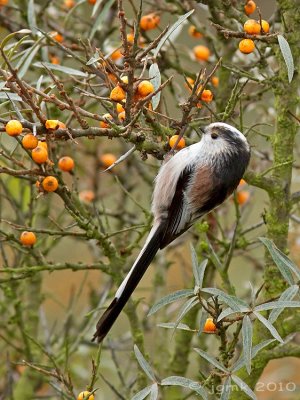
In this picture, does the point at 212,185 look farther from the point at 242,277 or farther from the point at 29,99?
the point at 242,277

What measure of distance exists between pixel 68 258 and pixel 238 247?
2651 mm

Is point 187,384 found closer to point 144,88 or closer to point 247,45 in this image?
point 144,88

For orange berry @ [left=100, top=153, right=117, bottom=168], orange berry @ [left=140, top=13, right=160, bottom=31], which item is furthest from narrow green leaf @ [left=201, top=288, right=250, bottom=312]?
orange berry @ [left=100, top=153, right=117, bottom=168]

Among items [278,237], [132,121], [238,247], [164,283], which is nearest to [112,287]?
[164,283]

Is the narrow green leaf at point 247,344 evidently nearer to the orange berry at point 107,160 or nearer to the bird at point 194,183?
the bird at point 194,183

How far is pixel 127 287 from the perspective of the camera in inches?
127

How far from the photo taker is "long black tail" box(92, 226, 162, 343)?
312 cm

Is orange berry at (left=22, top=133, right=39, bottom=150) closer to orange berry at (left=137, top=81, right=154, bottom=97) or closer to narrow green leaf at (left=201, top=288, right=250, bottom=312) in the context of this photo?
orange berry at (left=137, top=81, right=154, bottom=97)

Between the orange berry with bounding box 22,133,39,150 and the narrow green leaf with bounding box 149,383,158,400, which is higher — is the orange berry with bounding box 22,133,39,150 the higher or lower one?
the higher one

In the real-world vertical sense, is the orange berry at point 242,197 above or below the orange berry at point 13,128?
below

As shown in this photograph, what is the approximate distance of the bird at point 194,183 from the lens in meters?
3.38

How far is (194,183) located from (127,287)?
2.26ft

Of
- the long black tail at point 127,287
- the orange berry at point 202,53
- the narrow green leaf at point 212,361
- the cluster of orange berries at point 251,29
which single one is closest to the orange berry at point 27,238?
the long black tail at point 127,287

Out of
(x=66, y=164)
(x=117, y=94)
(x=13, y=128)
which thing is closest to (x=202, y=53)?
(x=66, y=164)
